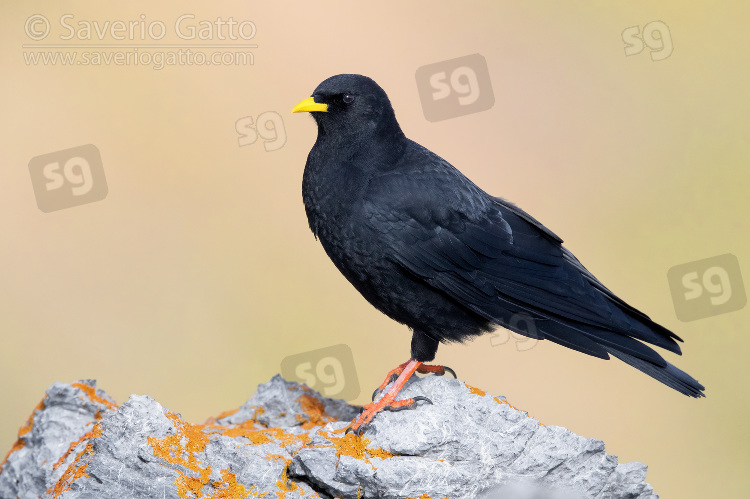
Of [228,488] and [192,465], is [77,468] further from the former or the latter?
[228,488]

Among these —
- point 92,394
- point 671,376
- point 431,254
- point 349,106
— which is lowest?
point 671,376

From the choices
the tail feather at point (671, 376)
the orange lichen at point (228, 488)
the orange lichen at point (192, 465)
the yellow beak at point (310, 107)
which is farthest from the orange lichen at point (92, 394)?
the tail feather at point (671, 376)

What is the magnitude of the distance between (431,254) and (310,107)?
128 cm

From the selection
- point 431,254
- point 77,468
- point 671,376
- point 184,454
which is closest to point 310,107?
point 431,254

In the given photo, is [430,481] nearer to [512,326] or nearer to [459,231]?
[512,326]

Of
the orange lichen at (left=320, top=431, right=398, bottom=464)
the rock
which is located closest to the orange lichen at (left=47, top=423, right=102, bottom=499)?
the rock

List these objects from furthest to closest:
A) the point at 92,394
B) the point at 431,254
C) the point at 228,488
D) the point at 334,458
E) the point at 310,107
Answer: the point at 92,394
the point at 310,107
the point at 431,254
the point at 334,458
the point at 228,488

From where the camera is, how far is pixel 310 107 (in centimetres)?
549

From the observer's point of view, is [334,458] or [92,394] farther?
[92,394]

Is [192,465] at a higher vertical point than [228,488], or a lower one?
higher

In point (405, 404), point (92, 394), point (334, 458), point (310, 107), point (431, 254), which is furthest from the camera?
point (92, 394)

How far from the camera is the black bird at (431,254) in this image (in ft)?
17.3

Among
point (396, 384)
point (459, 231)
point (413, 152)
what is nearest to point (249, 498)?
point (396, 384)

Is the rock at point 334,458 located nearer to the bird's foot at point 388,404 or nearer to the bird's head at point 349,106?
the bird's foot at point 388,404
